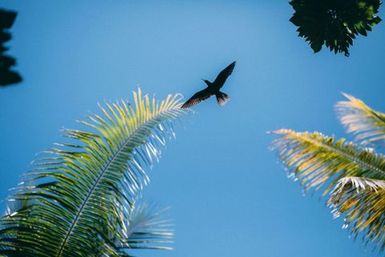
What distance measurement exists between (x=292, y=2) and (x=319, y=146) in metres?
2.72

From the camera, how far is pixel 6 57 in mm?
3631

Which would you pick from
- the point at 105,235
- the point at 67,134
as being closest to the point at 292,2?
the point at 67,134

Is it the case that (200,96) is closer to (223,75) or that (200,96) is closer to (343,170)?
(223,75)

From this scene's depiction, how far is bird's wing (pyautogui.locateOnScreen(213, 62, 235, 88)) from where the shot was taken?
6.00m

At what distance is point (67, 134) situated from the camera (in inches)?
113

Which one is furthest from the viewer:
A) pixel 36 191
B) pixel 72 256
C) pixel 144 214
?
pixel 144 214

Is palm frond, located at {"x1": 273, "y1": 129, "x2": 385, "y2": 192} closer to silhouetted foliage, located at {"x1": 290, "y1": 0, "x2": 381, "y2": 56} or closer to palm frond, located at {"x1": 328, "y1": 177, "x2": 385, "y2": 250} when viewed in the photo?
palm frond, located at {"x1": 328, "y1": 177, "x2": 385, "y2": 250}

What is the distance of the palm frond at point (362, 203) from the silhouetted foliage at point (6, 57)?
10.2 feet

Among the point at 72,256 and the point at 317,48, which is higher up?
the point at 317,48

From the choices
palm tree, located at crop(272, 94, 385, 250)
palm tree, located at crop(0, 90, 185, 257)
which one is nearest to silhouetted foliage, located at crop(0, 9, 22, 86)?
palm tree, located at crop(0, 90, 185, 257)

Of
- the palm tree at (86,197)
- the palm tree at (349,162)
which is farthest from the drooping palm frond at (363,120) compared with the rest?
the palm tree at (86,197)

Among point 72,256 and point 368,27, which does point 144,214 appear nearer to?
point 72,256

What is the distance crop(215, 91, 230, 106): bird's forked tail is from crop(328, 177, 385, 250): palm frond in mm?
2889

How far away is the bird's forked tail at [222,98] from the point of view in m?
6.01
